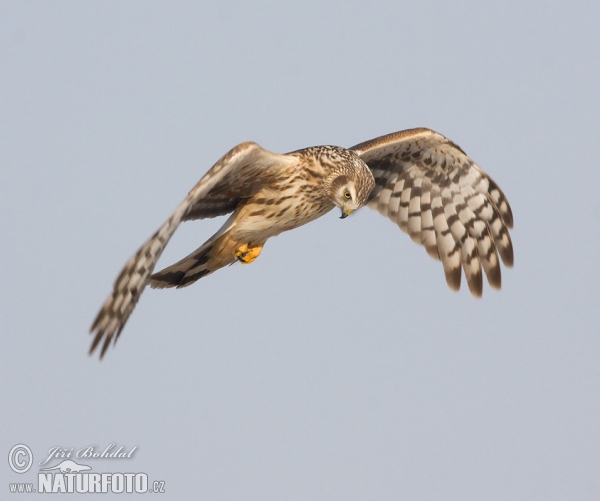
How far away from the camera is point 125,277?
867 cm

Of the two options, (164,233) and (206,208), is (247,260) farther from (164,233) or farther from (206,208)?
(164,233)

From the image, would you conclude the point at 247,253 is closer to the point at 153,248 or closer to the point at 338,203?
the point at 338,203

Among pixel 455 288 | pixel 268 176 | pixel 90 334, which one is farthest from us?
pixel 455 288

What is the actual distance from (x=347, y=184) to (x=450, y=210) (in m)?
2.18

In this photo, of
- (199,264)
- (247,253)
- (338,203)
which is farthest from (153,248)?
(338,203)

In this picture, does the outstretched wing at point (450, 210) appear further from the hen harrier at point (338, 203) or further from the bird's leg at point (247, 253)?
the bird's leg at point (247, 253)

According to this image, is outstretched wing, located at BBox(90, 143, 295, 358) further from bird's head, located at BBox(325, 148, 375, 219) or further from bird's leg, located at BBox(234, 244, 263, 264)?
bird's leg, located at BBox(234, 244, 263, 264)

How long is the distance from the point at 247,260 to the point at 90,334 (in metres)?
2.86

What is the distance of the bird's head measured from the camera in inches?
420

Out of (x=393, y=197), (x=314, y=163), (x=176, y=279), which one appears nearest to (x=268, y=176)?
(x=314, y=163)

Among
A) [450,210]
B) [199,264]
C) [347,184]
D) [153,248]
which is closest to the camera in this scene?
[153,248]

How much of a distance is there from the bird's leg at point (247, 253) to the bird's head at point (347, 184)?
97cm

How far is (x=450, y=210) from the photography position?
40.8 ft

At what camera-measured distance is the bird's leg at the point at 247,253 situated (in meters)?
11.1
